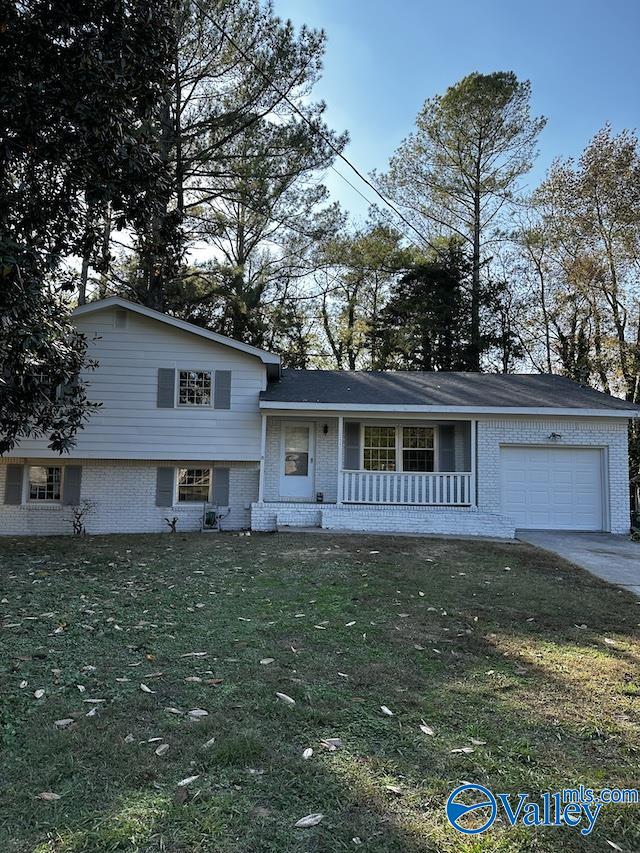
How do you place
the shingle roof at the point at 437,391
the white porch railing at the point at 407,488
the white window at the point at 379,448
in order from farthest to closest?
the white window at the point at 379,448
the shingle roof at the point at 437,391
the white porch railing at the point at 407,488

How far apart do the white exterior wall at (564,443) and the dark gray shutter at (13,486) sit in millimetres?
10732

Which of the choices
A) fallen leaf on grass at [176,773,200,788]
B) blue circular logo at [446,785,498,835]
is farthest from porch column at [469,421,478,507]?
fallen leaf on grass at [176,773,200,788]

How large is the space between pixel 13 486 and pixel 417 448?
31.8 ft

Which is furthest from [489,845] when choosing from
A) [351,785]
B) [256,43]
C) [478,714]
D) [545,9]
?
[256,43]

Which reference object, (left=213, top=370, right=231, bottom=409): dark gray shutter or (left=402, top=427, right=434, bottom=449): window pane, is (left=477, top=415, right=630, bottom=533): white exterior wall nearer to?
(left=402, top=427, right=434, bottom=449): window pane

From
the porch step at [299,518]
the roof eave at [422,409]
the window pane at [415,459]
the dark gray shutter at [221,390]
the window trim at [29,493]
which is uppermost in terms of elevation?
the dark gray shutter at [221,390]

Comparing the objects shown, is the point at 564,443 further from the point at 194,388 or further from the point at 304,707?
the point at 304,707

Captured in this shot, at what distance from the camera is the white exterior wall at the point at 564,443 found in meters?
11.4

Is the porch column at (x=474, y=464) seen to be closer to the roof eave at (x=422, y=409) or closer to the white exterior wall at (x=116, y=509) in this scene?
the roof eave at (x=422, y=409)

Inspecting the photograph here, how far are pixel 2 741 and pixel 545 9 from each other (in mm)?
12635

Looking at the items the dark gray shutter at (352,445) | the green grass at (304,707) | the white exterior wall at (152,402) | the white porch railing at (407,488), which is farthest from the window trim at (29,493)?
the dark gray shutter at (352,445)

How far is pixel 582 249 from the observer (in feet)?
63.1

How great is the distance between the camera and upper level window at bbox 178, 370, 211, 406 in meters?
12.0

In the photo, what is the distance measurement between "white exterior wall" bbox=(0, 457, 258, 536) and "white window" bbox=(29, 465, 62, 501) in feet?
0.74
